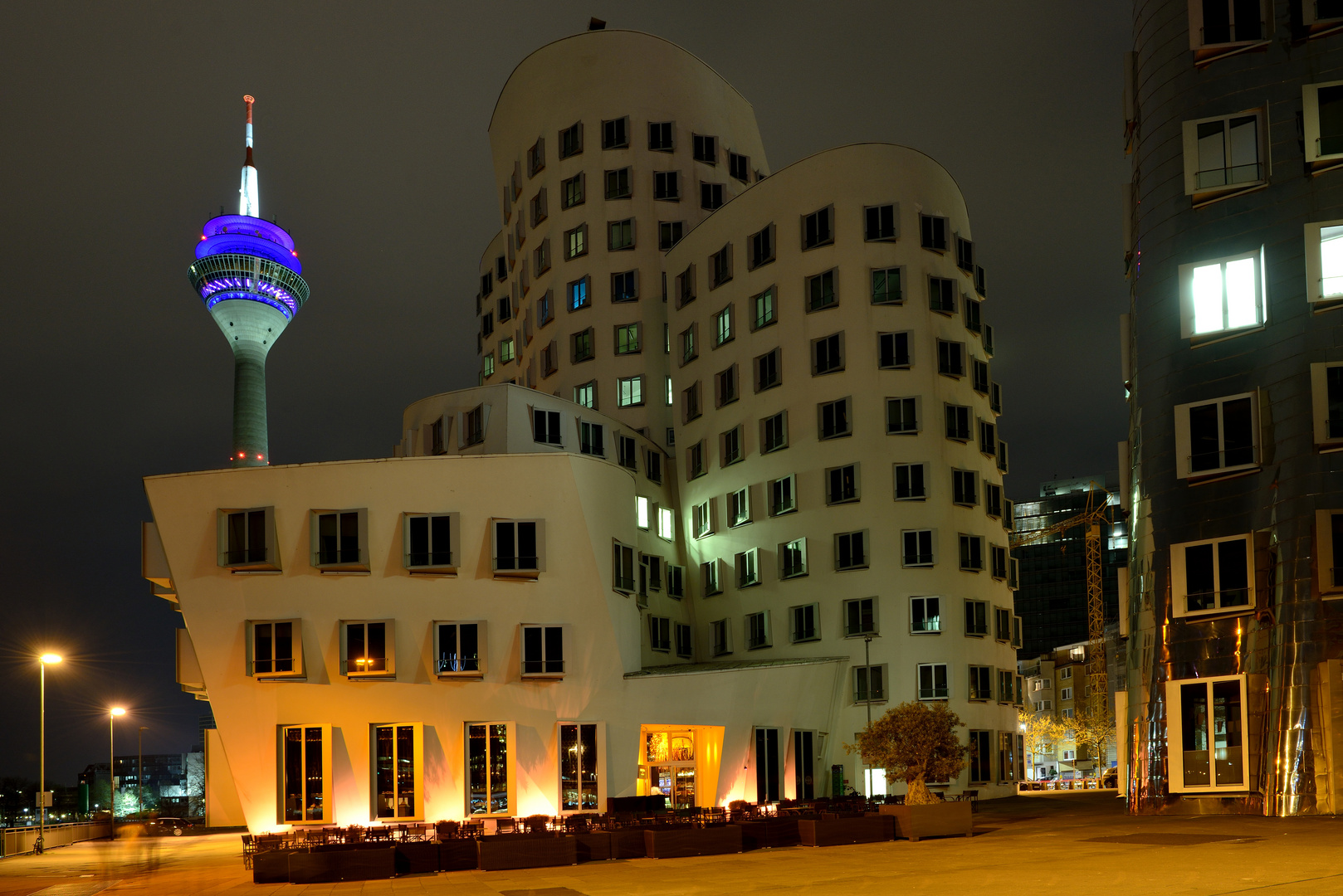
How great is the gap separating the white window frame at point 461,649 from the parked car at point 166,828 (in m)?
18.2

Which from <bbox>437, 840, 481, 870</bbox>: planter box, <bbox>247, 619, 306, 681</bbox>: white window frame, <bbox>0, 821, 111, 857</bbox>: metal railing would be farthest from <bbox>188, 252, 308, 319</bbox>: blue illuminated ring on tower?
<bbox>437, 840, 481, 870</bbox>: planter box

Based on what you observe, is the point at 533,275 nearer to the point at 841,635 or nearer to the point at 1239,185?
the point at 841,635

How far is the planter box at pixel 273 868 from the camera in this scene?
82.9ft

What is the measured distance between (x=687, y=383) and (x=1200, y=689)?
34.4 m

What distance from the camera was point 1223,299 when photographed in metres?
31.1

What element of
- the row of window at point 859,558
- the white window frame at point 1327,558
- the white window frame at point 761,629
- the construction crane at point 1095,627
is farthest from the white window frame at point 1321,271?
the construction crane at point 1095,627

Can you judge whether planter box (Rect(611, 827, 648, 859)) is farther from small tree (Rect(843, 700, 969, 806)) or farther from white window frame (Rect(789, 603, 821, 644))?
white window frame (Rect(789, 603, 821, 644))

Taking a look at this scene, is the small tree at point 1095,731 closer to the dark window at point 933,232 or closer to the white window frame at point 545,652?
the dark window at point 933,232

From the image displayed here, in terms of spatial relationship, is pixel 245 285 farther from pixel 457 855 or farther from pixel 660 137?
pixel 457 855

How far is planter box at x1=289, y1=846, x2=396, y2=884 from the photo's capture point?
2522cm

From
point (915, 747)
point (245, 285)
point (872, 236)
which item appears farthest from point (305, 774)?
point (245, 285)

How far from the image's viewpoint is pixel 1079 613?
194 meters

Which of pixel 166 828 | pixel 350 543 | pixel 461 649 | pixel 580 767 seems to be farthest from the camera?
pixel 166 828

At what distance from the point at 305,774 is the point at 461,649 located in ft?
20.1
